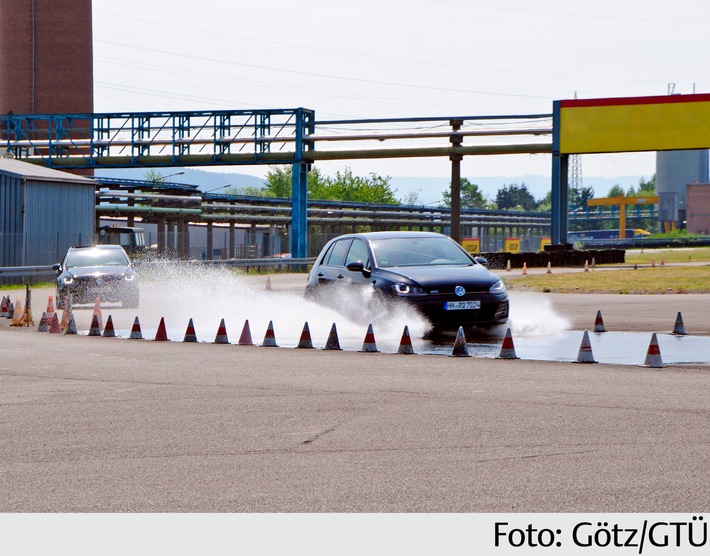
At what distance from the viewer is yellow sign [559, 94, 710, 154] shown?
52250 millimetres

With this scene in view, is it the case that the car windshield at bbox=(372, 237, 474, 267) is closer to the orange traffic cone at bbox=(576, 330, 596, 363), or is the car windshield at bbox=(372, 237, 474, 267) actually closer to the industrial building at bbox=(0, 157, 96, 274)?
the orange traffic cone at bbox=(576, 330, 596, 363)

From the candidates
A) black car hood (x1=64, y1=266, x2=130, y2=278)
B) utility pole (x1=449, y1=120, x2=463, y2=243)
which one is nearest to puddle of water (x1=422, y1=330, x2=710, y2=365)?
black car hood (x1=64, y1=266, x2=130, y2=278)

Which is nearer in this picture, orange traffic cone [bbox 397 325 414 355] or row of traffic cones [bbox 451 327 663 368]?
row of traffic cones [bbox 451 327 663 368]

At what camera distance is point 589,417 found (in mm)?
9547

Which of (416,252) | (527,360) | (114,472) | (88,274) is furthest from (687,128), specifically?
(114,472)

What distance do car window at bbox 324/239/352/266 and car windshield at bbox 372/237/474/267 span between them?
71cm

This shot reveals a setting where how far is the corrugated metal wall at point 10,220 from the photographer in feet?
148

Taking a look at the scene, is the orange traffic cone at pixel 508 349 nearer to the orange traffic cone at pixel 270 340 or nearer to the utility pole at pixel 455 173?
the orange traffic cone at pixel 270 340

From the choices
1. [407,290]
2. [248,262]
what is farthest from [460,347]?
[248,262]

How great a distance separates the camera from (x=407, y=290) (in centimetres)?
1702

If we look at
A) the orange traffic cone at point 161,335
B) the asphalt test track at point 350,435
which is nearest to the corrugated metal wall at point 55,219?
the orange traffic cone at point 161,335

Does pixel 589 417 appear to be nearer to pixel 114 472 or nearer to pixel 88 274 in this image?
pixel 114 472

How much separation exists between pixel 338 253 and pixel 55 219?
99.1 feet

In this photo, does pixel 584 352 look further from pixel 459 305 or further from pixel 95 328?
pixel 95 328
